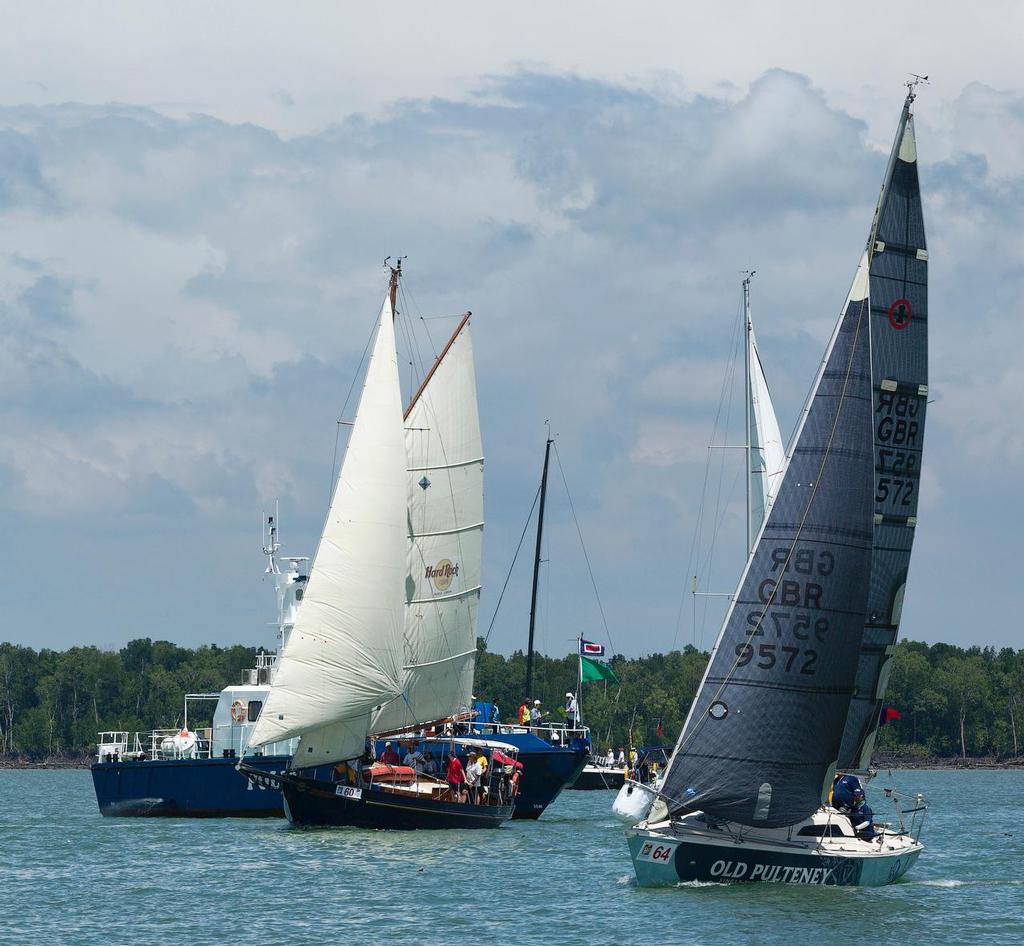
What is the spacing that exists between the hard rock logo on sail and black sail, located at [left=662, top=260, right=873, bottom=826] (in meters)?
21.0

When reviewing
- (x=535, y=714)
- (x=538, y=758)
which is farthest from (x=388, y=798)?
(x=535, y=714)

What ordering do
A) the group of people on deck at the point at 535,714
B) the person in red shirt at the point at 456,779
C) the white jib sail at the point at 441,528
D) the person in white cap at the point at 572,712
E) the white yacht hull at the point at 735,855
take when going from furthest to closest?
1. the person in white cap at the point at 572,712
2. the group of people on deck at the point at 535,714
3. the white jib sail at the point at 441,528
4. the person in red shirt at the point at 456,779
5. the white yacht hull at the point at 735,855

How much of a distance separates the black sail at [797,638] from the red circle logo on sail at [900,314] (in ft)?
2.70

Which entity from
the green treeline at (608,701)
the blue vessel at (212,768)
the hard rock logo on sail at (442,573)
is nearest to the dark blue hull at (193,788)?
the blue vessel at (212,768)

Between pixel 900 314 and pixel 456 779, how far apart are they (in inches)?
785

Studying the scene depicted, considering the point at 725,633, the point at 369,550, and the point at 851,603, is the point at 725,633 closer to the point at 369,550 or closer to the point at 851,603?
the point at 851,603

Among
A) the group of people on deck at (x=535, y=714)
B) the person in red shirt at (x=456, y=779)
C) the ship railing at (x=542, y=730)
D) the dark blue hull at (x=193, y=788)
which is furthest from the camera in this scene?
the group of people on deck at (x=535, y=714)

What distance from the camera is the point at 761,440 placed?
6369 centimetres

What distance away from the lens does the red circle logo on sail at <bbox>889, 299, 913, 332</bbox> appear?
36.6 m

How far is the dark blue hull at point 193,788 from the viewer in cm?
5750

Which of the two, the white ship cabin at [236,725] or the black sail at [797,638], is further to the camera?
the white ship cabin at [236,725]

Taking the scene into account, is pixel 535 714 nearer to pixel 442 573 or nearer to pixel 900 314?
pixel 442 573

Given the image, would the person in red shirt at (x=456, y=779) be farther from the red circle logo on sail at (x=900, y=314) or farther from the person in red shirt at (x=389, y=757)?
the red circle logo on sail at (x=900, y=314)

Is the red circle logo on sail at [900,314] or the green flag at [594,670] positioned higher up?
the red circle logo on sail at [900,314]
